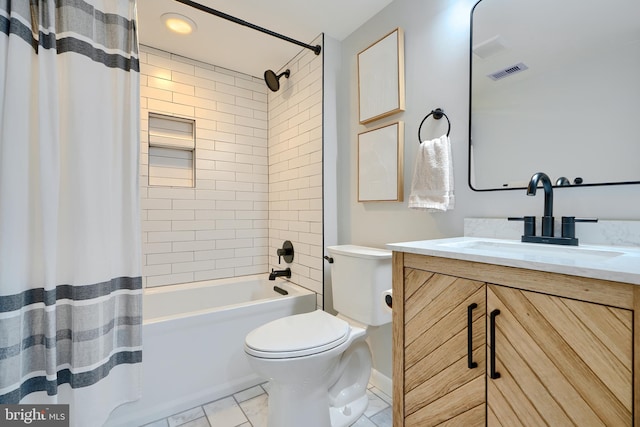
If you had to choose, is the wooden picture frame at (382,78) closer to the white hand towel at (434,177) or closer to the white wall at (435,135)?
the white wall at (435,135)

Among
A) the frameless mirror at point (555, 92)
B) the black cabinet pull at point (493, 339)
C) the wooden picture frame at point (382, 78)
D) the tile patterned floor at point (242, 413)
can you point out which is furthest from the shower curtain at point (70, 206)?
the frameless mirror at point (555, 92)

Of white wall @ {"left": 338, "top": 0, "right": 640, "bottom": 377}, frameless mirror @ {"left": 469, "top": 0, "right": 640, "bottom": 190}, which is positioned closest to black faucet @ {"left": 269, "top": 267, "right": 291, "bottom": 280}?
white wall @ {"left": 338, "top": 0, "right": 640, "bottom": 377}

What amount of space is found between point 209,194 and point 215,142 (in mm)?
462

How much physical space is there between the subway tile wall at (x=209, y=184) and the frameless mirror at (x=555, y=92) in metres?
1.94

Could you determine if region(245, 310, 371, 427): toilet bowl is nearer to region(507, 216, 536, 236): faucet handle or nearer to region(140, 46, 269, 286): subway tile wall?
region(507, 216, 536, 236): faucet handle

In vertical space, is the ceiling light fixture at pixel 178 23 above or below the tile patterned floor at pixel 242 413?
above

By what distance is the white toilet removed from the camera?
1.24 meters

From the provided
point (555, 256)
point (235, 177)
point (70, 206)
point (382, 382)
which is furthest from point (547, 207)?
point (235, 177)

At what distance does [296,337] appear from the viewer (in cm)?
131

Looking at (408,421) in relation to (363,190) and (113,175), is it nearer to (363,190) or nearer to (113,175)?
(363,190)

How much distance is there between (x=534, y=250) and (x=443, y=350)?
48 cm

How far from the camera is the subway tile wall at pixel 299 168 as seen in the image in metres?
2.12

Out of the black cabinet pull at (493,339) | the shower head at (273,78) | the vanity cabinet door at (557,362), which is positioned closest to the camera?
the vanity cabinet door at (557,362)

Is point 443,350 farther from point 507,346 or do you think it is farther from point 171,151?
point 171,151
